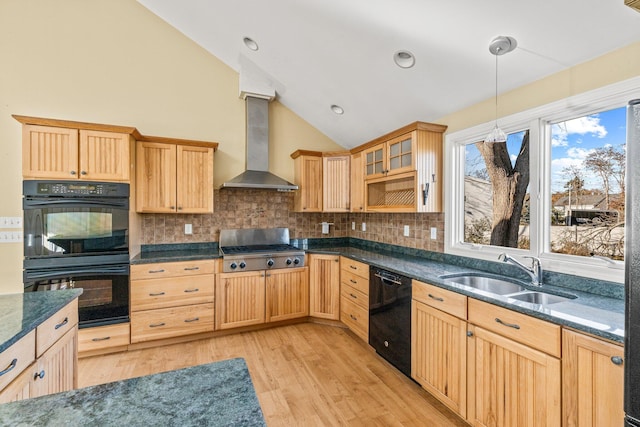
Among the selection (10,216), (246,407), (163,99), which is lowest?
(246,407)

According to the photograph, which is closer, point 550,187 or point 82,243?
point 550,187

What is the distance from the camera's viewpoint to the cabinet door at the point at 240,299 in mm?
3191

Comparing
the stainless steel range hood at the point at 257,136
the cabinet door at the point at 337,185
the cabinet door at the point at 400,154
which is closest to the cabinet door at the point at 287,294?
the cabinet door at the point at 337,185

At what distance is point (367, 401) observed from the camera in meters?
2.19

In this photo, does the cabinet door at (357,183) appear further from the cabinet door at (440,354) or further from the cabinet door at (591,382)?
the cabinet door at (591,382)

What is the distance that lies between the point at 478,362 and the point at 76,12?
4.86 m

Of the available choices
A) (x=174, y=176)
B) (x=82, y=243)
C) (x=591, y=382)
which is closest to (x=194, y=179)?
(x=174, y=176)

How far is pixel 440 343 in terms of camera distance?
2.05 meters

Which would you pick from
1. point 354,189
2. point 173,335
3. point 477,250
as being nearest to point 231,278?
point 173,335

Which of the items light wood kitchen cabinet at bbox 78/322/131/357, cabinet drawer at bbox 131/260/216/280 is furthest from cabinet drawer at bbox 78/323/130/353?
cabinet drawer at bbox 131/260/216/280

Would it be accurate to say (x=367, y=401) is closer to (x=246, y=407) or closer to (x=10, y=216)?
(x=246, y=407)

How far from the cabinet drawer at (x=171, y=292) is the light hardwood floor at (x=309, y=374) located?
0.46m

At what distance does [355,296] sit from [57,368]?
7.74ft

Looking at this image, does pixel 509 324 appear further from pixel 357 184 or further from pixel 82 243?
pixel 82 243
